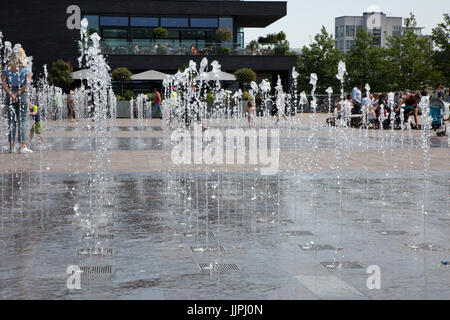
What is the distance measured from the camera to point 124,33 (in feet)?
169

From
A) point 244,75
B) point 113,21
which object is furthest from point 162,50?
point 244,75

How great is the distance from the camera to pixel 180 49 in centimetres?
4778

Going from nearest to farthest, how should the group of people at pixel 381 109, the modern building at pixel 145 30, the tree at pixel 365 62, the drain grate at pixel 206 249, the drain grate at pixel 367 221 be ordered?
the drain grate at pixel 206 249 → the drain grate at pixel 367 221 → the group of people at pixel 381 109 → the modern building at pixel 145 30 → the tree at pixel 365 62

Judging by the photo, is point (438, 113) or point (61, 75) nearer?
point (438, 113)

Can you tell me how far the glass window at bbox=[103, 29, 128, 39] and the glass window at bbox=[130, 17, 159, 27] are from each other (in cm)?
93

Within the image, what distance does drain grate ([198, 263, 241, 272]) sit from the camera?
496cm

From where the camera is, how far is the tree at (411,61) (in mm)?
66231

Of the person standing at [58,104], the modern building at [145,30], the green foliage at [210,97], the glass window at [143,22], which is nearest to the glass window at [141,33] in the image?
the modern building at [145,30]

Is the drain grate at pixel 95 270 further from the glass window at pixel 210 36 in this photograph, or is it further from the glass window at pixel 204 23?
the glass window at pixel 210 36

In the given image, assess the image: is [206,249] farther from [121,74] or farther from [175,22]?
[175,22]

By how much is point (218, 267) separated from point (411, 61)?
6597 cm

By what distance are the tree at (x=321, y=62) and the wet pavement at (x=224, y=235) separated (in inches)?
2551

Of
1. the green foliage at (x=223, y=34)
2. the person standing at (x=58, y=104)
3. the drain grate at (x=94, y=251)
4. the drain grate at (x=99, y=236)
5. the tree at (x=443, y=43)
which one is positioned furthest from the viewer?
the tree at (x=443, y=43)

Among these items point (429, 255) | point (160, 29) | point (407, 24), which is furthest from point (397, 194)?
point (407, 24)
